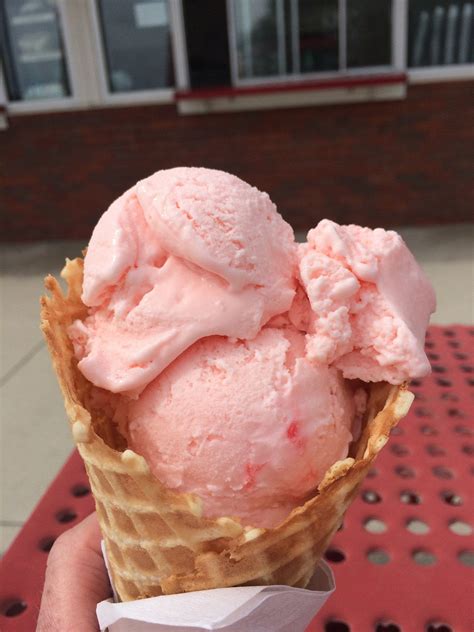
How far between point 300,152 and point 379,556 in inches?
163

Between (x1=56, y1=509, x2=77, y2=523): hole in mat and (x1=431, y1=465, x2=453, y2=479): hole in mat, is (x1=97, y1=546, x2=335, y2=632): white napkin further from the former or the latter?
(x1=431, y1=465, x2=453, y2=479): hole in mat

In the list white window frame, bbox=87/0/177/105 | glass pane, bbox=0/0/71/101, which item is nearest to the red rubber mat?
white window frame, bbox=87/0/177/105

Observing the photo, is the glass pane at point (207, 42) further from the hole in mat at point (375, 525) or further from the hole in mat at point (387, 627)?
the hole in mat at point (387, 627)

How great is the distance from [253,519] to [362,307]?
35 centimetres

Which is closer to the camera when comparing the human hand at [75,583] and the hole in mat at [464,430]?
the human hand at [75,583]

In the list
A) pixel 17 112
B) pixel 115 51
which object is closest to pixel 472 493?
pixel 115 51

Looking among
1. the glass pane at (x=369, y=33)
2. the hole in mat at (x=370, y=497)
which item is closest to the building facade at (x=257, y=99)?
the glass pane at (x=369, y=33)

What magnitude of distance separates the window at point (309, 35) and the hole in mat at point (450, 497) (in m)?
4.12

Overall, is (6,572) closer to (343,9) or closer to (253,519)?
(253,519)

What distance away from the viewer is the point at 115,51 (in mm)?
4836

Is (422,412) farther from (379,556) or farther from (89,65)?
(89,65)

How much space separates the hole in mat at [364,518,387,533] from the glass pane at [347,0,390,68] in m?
4.20

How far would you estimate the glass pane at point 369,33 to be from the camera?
175 inches

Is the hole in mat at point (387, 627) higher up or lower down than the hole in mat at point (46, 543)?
lower down
